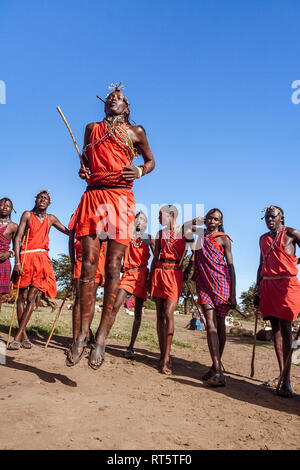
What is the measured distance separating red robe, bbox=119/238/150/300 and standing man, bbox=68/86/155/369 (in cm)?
282

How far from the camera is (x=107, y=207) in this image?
3.84m

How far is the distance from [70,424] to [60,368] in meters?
2.20

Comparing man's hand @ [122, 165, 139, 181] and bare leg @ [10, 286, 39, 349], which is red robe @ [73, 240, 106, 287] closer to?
bare leg @ [10, 286, 39, 349]

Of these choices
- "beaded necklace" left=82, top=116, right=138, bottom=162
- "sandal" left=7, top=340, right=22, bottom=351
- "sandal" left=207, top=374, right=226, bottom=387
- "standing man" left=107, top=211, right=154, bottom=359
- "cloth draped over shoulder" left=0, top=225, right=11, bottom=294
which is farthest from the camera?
"cloth draped over shoulder" left=0, top=225, right=11, bottom=294

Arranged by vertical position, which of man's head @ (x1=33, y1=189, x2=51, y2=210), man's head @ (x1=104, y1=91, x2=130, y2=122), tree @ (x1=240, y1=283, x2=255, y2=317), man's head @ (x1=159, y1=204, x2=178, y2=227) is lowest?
tree @ (x1=240, y1=283, x2=255, y2=317)

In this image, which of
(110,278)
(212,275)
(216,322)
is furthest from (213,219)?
(110,278)

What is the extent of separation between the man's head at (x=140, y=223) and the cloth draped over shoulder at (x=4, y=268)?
8.02 feet

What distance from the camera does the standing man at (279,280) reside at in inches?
217

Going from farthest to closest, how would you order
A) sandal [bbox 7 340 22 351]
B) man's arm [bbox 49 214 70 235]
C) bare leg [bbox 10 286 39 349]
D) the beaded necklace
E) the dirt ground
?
man's arm [bbox 49 214 70 235], bare leg [bbox 10 286 39 349], sandal [bbox 7 340 22 351], the beaded necklace, the dirt ground

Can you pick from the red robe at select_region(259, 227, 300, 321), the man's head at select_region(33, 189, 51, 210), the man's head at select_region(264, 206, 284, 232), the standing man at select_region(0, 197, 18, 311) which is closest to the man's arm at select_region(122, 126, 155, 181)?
the man's head at select_region(264, 206, 284, 232)

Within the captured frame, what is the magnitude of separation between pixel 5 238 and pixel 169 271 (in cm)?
320

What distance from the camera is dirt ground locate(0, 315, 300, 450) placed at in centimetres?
273

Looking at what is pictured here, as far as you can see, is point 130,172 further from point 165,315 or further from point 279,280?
point 279,280
